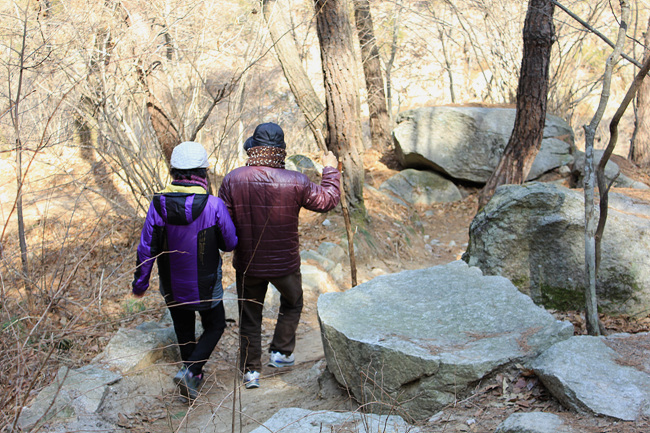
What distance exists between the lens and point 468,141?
36.0 feet

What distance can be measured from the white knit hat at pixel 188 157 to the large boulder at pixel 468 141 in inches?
311

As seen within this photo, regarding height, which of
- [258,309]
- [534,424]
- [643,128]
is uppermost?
[643,128]

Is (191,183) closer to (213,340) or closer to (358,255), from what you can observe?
(213,340)

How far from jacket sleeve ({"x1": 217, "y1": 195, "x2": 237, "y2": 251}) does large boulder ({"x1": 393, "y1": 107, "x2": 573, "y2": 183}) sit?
779cm

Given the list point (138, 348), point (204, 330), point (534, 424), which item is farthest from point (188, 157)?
point (534, 424)

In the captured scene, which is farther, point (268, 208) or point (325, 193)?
point (325, 193)

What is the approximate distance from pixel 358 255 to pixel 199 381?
372cm

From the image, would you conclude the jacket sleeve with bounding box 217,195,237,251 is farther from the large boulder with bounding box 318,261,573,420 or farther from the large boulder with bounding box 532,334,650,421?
the large boulder with bounding box 532,334,650,421

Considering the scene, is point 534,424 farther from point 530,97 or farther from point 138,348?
point 530,97

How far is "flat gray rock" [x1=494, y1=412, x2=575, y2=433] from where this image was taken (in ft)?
7.86

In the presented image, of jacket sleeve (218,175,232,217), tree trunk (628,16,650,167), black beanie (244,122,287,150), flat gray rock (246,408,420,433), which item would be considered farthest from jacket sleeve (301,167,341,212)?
tree trunk (628,16,650,167)

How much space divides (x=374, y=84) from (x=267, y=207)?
372 inches

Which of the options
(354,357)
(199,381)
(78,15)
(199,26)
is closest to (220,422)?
(199,381)

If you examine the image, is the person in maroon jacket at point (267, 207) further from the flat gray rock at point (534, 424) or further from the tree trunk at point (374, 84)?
the tree trunk at point (374, 84)
